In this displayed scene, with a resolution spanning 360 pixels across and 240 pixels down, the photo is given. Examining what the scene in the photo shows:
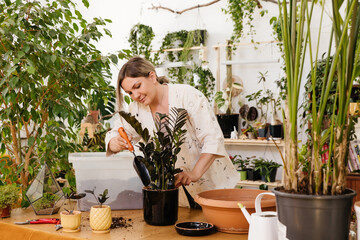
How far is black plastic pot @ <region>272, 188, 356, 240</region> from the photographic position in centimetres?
105

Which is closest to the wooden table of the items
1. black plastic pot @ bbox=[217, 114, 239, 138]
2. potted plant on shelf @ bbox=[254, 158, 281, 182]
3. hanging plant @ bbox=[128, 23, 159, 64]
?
potted plant on shelf @ bbox=[254, 158, 281, 182]

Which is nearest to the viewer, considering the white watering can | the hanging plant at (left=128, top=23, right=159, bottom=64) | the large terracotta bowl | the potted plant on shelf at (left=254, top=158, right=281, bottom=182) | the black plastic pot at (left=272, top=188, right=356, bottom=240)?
the black plastic pot at (left=272, top=188, right=356, bottom=240)

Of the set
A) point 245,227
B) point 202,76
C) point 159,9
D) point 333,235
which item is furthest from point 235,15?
point 333,235

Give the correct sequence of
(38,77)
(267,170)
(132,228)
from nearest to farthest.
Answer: (132,228), (38,77), (267,170)

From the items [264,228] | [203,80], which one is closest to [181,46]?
[203,80]

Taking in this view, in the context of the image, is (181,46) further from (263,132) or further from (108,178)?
(108,178)

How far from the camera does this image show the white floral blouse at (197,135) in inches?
81.0

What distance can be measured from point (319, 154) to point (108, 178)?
1.08 m

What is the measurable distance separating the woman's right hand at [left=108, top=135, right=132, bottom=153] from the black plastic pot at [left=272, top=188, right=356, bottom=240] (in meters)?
1.03

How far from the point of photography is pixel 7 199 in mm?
1857

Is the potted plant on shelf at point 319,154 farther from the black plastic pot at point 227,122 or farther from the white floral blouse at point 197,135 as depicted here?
the black plastic pot at point 227,122

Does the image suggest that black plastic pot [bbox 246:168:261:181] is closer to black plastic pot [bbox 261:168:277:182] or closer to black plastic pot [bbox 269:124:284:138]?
black plastic pot [bbox 261:168:277:182]

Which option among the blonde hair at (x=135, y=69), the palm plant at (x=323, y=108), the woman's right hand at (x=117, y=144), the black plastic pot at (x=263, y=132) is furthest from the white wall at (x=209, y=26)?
the palm plant at (x=323, y=108)

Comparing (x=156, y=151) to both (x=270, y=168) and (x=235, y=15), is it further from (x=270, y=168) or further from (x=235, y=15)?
(x=235, y=15)
